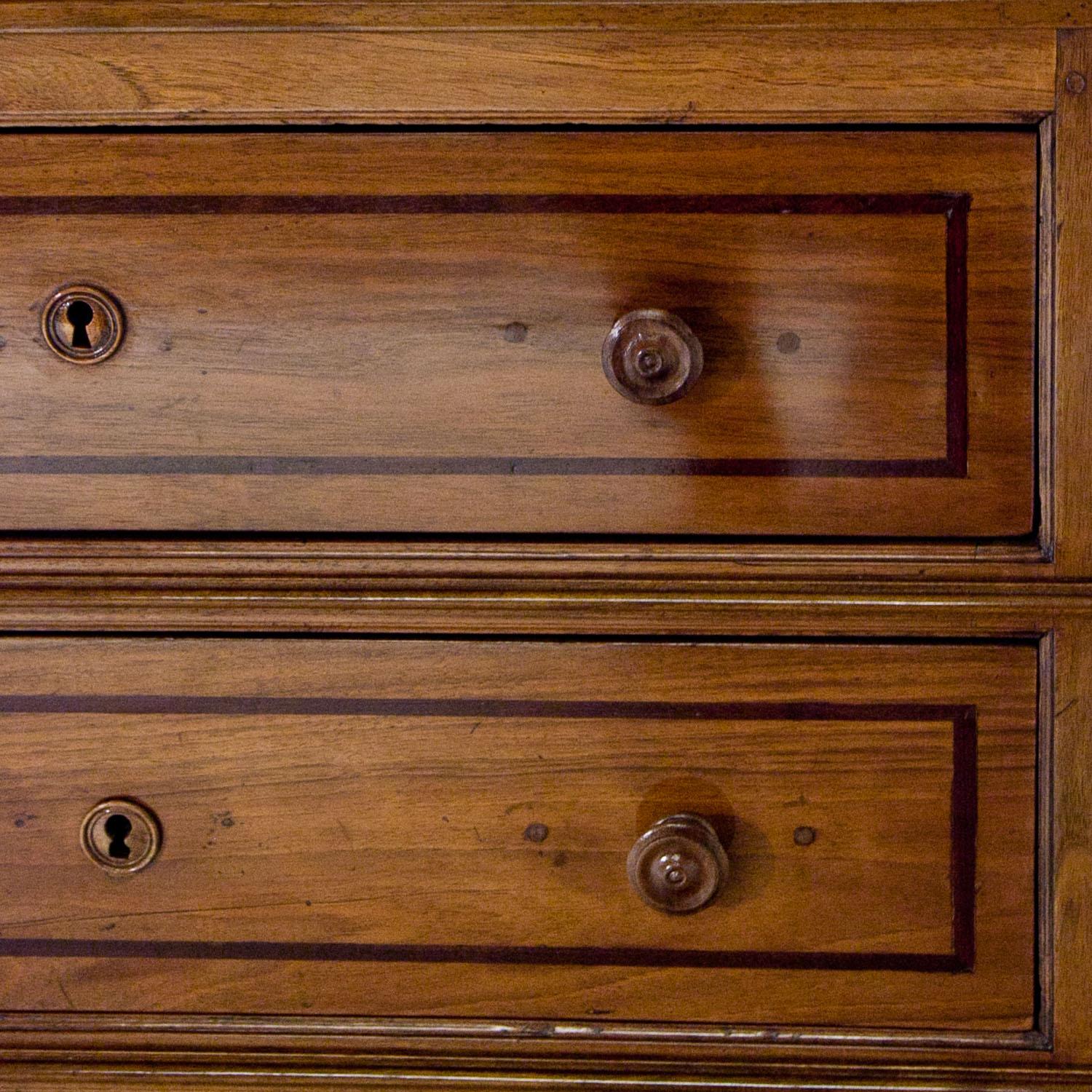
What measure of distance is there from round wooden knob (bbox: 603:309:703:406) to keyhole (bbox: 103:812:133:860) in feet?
1.11

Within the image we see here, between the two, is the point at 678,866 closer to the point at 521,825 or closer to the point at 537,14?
the point at 521,825

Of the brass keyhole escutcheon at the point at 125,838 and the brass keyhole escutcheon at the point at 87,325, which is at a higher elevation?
the brass keyhole escutcheon at the point at 87,325

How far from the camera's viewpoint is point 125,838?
0.56m

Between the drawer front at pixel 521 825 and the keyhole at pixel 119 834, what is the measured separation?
0.01 meters

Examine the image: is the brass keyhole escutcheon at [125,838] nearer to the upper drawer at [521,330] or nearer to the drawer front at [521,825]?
the drawer front at [521,825]

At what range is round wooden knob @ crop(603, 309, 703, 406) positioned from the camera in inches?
20.0

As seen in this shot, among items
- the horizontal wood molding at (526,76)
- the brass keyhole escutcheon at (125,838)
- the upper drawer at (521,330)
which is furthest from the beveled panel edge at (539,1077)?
the horizontal wood molding at (526,76)

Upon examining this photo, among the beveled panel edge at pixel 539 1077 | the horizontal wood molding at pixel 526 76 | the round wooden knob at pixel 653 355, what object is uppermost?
the horizontal wood molding at pixel 526 76

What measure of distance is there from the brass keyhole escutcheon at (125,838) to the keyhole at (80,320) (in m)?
0.23

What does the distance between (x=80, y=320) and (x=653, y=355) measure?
0.94 ft

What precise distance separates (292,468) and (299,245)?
108 mm

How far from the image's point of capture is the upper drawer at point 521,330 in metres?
0.52

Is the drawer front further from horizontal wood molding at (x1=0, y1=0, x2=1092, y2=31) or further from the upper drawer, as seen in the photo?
horizontal wood molding at (x1=0, y1=0, x2=1092, y2=31)

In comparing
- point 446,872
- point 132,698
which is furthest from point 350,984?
point 132,698
